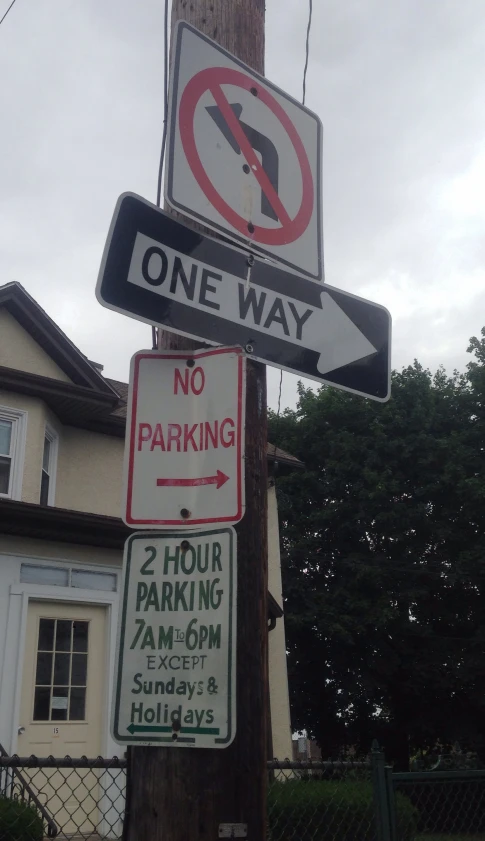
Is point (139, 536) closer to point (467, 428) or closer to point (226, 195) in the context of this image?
point (226, 195)

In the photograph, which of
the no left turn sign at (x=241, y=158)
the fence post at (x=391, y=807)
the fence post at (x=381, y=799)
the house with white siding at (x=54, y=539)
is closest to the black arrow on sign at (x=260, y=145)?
the no left turn sign at (x=241, y=158)

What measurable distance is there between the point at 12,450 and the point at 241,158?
10038 mm

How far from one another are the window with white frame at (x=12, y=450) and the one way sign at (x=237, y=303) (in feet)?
32.1

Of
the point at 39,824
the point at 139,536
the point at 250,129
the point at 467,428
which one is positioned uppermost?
the point at 467,428

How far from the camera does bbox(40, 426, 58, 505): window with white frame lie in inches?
508

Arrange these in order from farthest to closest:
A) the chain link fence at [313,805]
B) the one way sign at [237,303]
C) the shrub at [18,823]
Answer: the chain link fence at [313,805], the shrub at [18,823], the one way sign at [237,303]

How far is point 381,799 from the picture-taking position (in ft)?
17.8

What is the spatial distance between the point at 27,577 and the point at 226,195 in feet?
29.2

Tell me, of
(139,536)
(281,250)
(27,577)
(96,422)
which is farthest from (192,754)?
(96,422)

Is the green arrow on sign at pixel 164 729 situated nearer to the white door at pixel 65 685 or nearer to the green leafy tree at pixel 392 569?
the white door at pixel 65 685

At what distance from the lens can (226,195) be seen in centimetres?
283

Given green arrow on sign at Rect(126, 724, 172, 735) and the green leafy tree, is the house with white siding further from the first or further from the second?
the green leafy tree

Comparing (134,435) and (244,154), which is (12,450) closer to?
(244,154)

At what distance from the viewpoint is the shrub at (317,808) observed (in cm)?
708
